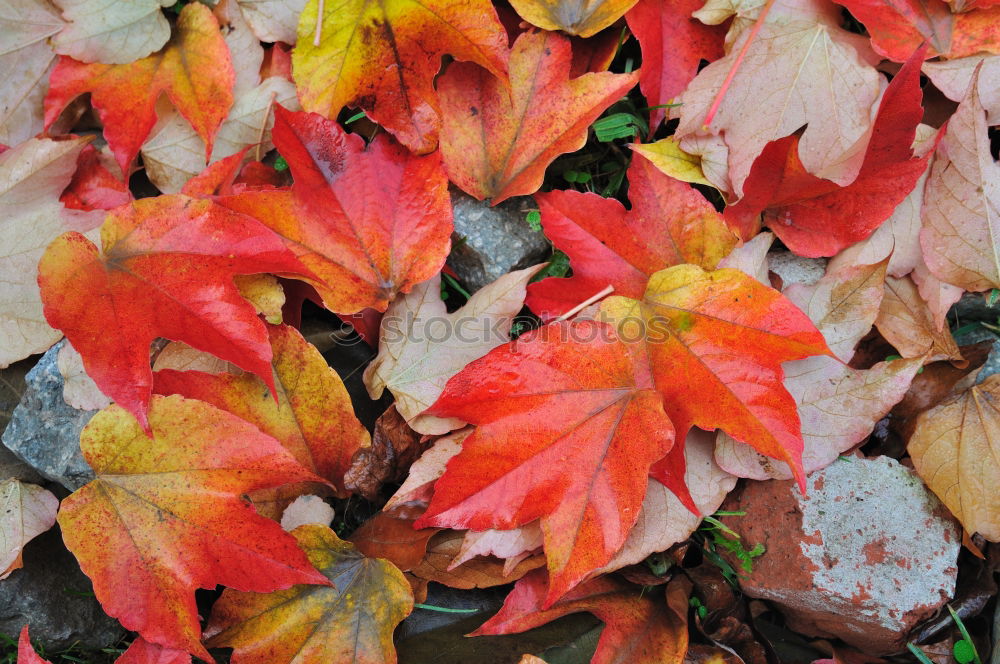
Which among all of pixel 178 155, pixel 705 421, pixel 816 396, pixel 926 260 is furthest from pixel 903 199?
pixel 178 155

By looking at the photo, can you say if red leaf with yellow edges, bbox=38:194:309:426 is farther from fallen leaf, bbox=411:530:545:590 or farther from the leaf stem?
the leaf stem

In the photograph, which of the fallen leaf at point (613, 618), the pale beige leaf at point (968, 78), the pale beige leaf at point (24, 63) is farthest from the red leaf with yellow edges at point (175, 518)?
the pale beige leaf at point (968, 78)

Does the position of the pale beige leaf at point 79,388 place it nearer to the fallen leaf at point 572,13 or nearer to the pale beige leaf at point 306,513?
the pale beige leaf at point 306,513

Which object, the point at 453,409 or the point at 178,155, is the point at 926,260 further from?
the point at 178,155

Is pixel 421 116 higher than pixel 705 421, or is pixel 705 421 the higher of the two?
pixel 421 116

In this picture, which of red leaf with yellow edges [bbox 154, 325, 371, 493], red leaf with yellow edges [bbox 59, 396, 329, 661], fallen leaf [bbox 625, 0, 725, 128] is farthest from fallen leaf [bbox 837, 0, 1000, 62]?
red leaf with yellow edges [bbox 59, 396, 329, 661]

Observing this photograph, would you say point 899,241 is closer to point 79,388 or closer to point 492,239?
point 492,239

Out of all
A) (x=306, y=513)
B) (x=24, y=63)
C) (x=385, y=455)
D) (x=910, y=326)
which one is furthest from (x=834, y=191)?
(x=24, y=63)
